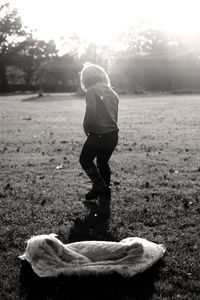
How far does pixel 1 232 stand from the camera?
17.6ft

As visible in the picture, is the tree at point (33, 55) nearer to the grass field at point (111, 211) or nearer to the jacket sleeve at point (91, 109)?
the grass field at point (111, 211)

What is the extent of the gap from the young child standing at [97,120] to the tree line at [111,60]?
46.7 metres

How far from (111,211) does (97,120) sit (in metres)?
→ 1.33

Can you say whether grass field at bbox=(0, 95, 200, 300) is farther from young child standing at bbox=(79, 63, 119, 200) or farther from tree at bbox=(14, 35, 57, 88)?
tree at bbox=(14, 35, 57, 88)

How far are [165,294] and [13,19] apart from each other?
83527mm

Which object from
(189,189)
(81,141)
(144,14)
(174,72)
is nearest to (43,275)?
(189,189)

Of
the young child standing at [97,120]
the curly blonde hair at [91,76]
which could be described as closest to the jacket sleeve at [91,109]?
the young child standing at [97,120]

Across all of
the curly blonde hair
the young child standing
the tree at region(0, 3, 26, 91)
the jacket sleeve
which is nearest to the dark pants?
the young child standing

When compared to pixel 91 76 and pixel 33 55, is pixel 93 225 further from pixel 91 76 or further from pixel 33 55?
pixel 33 55

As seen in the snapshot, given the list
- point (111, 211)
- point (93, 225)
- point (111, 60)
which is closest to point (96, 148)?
point (111, 211)

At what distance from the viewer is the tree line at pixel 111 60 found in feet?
180

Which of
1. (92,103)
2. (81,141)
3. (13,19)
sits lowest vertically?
(81,141)

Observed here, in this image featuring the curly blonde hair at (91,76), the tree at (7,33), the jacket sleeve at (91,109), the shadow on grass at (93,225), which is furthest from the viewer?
the tree at (7,33)

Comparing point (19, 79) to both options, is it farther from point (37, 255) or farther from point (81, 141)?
point (37, 255)
